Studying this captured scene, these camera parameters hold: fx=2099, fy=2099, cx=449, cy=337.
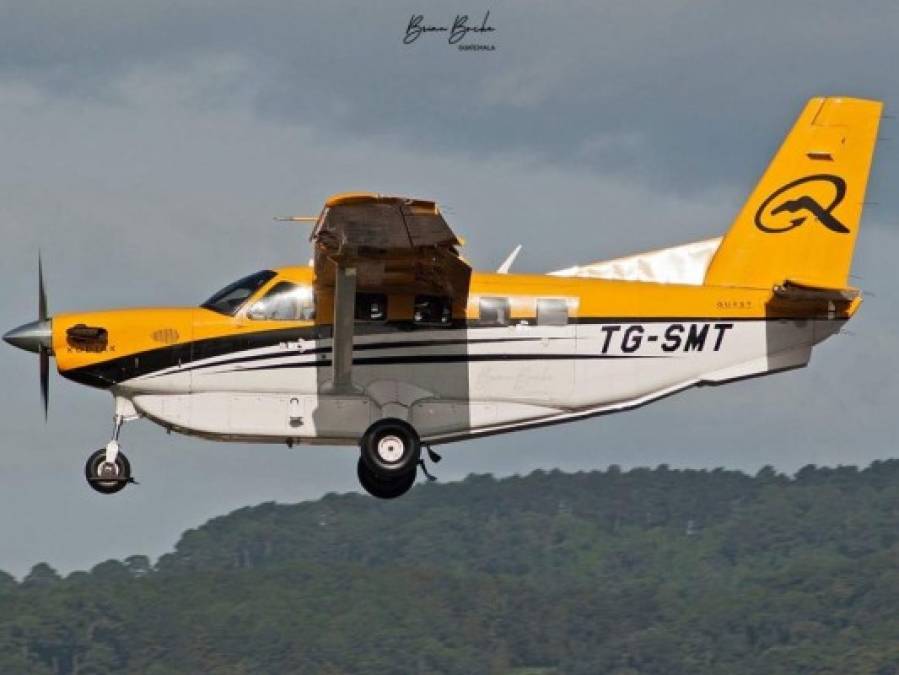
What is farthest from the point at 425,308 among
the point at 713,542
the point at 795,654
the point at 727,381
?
the point at 713,542

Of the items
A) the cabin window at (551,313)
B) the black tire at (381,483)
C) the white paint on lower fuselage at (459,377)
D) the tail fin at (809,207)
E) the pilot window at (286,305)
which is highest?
the tail fin at (809,207)

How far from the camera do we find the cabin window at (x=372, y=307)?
2619 centimetres

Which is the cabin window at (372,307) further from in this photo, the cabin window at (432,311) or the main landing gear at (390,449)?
the main landing gear at (390,449)

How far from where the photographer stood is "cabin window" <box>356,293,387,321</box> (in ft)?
85.9

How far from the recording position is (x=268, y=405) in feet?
86.1

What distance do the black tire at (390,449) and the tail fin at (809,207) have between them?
4588 mm

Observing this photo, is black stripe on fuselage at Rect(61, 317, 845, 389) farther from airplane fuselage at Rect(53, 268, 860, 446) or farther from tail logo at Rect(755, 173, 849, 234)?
tail logo at Rect(755, 173, 849, 234)

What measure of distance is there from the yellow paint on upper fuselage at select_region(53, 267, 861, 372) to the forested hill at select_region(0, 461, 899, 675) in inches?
3949

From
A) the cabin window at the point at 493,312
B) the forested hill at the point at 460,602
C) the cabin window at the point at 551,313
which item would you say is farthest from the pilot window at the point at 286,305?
the forested hill at the point at 460,602

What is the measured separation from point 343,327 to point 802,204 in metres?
6.45

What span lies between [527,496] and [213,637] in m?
61.8

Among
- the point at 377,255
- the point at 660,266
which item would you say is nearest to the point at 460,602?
the point at 660,266

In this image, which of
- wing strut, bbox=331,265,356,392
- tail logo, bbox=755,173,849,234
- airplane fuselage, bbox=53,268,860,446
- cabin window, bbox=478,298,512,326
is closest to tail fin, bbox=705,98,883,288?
tail logo, bbox=755,173,849,234

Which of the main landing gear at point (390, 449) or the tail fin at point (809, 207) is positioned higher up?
the tail fin at point (809, 207)
